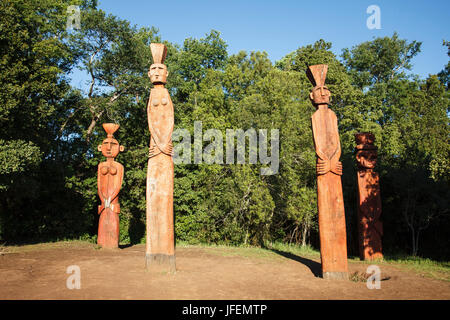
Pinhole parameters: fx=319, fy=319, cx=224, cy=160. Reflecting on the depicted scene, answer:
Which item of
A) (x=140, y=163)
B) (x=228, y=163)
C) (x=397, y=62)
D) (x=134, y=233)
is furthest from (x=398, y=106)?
(x=134, y=233)

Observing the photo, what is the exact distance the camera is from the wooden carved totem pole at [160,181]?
7223 mm

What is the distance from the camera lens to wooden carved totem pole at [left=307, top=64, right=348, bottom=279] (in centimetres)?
708

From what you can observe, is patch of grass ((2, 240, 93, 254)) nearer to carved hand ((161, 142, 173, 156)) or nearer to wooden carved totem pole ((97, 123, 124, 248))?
wooden carved totem pole ((97, 123, 124, 248))

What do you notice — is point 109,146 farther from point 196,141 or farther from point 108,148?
point 196,141

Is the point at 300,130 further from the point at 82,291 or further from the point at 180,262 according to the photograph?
the point at 82,291

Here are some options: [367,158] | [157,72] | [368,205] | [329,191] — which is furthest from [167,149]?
[368,205]

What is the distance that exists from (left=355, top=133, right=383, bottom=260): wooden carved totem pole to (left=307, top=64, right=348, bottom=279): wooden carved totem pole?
3.71 meters

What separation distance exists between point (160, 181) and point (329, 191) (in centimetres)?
391

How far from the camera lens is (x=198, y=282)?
6.46 meters

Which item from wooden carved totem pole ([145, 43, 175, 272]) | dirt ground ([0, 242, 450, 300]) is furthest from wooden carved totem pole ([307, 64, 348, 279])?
wooden carved totem pole ([145, 43, 175, 272])

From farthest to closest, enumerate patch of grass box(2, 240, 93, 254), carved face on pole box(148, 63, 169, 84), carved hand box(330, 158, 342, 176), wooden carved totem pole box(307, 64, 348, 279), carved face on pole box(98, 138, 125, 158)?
carved face on pole box(98, 138, 125, 158) < patch of grass box(2, 240, 93, 254) < carved face on pole box(148, 63, 169, 84) < carved hand box(330, 158, 342, 176) < wooden carved totem pole box(307, 64, 348, 279)

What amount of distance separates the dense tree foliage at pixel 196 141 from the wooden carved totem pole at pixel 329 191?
601 centimetres

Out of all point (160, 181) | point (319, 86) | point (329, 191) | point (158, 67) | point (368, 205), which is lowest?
point (368, 205)

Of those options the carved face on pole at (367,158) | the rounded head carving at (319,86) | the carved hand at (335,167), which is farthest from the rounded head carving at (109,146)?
the carved face on pole at (367,158)
